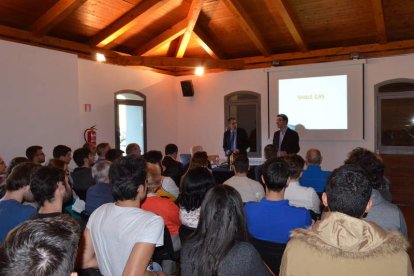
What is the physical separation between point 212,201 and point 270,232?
2.58 feet

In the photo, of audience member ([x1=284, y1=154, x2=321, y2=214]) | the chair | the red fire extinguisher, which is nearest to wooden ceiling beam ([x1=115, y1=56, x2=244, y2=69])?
the red fire extinguisher

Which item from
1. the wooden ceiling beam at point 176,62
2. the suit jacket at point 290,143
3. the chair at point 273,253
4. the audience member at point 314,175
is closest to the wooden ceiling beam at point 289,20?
the wooden ceiling beam at point 176,62

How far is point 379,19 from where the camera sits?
20.2 ft

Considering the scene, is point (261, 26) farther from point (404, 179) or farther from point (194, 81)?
point (404, 179)

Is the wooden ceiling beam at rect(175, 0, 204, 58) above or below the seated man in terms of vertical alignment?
above

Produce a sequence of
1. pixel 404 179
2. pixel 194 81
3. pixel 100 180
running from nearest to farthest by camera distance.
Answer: pixel 100 180 < pixel 404 179 < pixel 194 81

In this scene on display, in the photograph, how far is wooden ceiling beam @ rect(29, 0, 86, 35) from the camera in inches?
220

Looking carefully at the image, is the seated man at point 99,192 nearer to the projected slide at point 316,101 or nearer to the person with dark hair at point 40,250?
the person with dark hair at point 40,250

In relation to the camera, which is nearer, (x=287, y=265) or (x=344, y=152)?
(x=287, y=265)

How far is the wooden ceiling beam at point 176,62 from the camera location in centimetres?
757

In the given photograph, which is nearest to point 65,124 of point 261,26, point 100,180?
point 100,180

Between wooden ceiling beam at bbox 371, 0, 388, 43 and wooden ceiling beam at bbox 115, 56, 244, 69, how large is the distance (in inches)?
119

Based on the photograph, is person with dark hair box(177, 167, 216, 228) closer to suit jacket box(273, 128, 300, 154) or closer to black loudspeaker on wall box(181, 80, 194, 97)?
suit jacket box(273, 128, 300, 154)

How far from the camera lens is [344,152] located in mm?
7406
